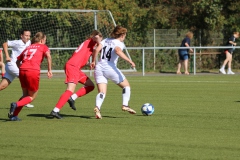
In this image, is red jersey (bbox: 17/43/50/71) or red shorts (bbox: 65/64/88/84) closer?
red jersey (bbox: 17/43/50/71)

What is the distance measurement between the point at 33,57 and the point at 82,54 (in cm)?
168

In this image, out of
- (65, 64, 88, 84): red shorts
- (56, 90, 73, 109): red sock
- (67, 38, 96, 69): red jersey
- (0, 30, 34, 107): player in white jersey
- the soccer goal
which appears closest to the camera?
(56, 90, 73, 109): red sock

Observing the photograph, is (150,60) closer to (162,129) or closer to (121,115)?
(121,115)

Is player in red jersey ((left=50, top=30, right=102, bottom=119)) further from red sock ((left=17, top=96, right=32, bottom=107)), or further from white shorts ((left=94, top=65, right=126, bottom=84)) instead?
red sock ((left=17, top=96, right=32, bottom=107))

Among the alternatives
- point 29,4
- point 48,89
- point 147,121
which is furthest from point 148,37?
point 147,121

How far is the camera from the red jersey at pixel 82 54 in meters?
13.6

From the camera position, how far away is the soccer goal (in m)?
30.9

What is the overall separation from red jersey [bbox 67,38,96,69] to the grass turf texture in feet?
3.38

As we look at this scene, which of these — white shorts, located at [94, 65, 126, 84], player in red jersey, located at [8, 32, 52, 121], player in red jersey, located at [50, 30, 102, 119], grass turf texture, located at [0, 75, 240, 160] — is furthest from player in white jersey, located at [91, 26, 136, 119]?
player in red jersey, located at [8, 32, 52, 121]

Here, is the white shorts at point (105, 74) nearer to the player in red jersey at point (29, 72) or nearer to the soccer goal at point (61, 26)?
the player in red jersey at point (29, 72)

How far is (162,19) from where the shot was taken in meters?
37.0

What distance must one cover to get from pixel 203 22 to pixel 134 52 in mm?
5844

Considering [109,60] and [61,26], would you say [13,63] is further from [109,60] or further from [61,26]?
[61,26]

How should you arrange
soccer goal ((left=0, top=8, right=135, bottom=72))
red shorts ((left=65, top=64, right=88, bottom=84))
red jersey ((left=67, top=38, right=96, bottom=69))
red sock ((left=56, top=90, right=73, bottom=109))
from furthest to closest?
soccer goal ((left=0, top=8, right=135, bottom=72))
red jersey ((left=67, top=38, right=96, bottom=69))
red shorts ((left=65, top=64, right=88, bottom=84))
red sock ((left=56, top=90, right=73, bottom=109))
